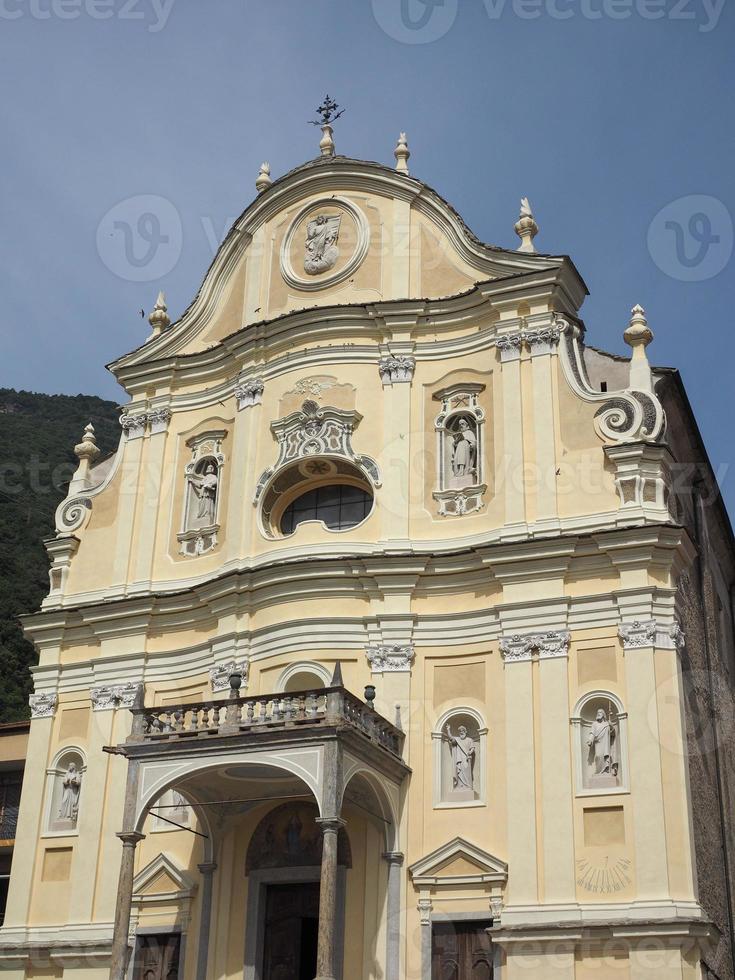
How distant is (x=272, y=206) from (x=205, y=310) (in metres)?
2.34

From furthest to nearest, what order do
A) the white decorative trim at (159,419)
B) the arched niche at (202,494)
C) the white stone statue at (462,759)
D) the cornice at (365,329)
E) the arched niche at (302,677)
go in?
the white decorative trim at (159,419) < the arched niche at (202,494) < the cornice at (365,329) < the arched niche at (302,677) < the white stone statue at (462,759)

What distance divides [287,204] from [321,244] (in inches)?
47.1

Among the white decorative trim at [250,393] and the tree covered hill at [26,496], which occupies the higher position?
the tree covered hill at [26,496]

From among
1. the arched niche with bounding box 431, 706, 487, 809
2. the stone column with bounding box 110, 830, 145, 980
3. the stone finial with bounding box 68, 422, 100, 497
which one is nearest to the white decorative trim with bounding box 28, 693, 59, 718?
the stone finial with bounding box 68, 422, 100, 497

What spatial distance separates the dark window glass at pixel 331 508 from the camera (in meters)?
20.8

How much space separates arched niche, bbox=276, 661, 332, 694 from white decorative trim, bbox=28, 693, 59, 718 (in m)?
4.70

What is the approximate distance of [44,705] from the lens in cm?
2134

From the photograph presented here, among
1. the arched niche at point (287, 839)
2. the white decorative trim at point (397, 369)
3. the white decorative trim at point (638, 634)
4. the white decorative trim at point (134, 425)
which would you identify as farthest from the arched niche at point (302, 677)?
the white decorative trim at point (134, 425)

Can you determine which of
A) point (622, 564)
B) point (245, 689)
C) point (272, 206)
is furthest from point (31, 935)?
point (272, 206)

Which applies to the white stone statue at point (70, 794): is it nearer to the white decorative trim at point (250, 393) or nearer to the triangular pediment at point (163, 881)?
the triangular pediment at point (163, 881)

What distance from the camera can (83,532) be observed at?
22672mm

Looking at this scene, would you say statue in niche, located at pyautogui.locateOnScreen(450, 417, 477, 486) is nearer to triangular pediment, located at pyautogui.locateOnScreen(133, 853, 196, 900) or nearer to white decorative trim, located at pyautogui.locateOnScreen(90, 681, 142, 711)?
white decorative trim, located at pyautogui.locateOnScreen(90, 681, 142, 711)

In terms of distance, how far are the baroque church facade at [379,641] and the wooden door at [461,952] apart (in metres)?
0.04

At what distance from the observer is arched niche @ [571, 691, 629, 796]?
55.0ft
